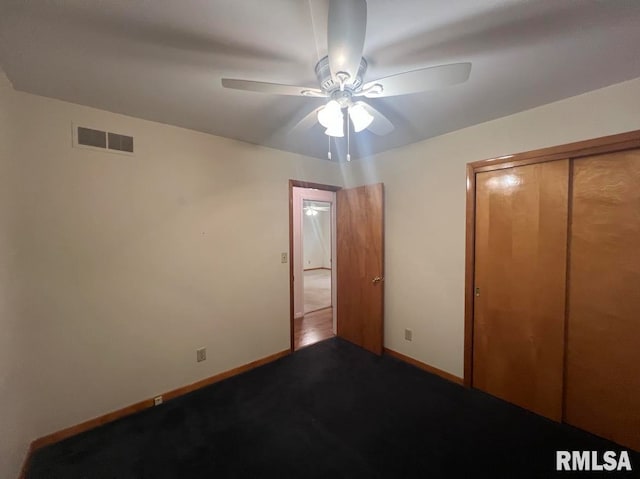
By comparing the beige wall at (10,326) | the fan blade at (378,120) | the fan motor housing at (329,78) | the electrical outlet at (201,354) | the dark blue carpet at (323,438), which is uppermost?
the fan motor housing at (329,78)

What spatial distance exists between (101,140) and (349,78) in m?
1.90

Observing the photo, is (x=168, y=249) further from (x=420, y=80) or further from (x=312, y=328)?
(x=312, y=328)

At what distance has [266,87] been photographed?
3.85 ft

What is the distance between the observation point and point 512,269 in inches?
79.3

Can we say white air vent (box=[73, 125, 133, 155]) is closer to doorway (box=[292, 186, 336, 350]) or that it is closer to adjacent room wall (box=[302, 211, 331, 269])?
doorway (box=[292, 186, 336, 350])

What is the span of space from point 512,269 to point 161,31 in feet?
8.88

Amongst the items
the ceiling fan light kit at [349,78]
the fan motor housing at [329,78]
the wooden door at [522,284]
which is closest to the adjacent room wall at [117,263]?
the ceiling fan light kit at [349,78]

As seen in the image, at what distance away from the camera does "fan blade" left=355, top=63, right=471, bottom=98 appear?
3.32 feet

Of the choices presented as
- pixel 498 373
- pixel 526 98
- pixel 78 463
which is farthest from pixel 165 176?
pixel 498 373

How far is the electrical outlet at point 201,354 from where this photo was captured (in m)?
2.30

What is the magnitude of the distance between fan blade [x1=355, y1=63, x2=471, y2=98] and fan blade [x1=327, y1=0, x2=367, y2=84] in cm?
19

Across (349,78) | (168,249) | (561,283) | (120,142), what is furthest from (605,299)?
(120,142)

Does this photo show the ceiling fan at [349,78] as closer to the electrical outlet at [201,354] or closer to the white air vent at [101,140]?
the white air vent at [101,140]

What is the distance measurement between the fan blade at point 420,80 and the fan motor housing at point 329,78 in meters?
0.05
